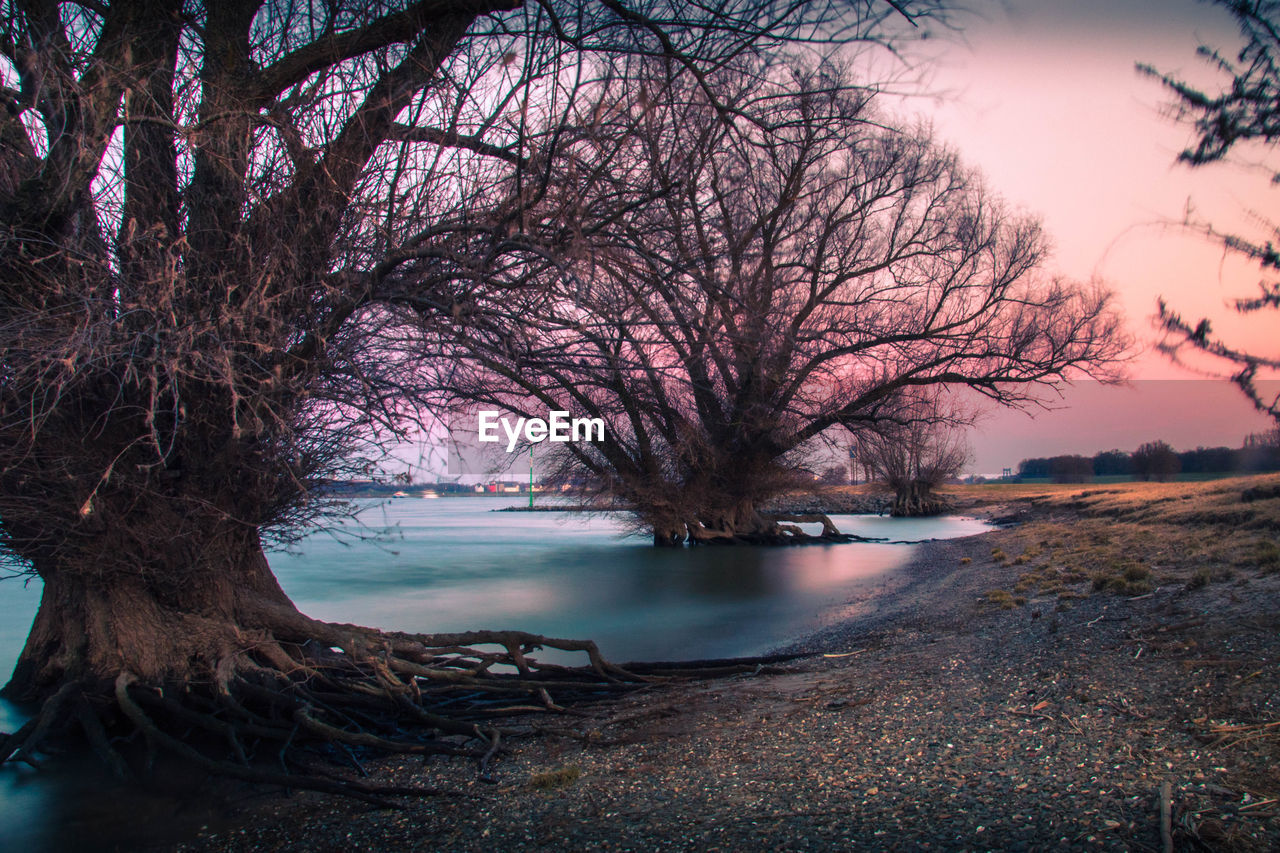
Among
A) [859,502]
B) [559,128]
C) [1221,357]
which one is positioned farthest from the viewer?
[859,502]

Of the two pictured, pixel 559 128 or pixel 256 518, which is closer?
pixel 559 128

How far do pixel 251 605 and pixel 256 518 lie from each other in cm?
73

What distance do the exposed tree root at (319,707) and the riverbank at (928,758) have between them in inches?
10.0

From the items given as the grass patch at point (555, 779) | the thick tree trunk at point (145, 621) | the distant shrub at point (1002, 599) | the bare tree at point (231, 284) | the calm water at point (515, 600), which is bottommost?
the calm water at point (515, 600)

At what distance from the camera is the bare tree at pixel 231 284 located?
4.10 metres

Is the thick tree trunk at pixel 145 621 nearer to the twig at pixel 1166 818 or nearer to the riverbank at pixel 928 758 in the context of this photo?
the riverbank at pixel 928 758

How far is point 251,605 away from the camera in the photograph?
5785mm

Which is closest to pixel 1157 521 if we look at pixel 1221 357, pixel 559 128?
pixel 1221 357

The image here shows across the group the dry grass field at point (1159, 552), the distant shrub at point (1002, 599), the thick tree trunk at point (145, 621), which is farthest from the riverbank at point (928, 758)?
the thick tree trunk at point (145, 621)

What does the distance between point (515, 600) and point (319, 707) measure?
849 cm

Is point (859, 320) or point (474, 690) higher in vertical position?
point (859, 320)

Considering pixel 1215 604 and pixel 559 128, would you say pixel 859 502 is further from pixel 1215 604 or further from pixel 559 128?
→ pixel 559 128

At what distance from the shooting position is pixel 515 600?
13570mm

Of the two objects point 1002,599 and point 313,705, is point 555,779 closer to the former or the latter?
point 313,705
